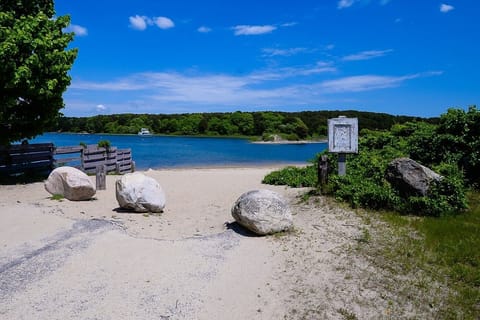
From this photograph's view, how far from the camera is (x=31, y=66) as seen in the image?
13.1m

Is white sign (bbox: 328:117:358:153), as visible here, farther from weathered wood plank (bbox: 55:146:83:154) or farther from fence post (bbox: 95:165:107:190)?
weathered wood plank (bbox: 55:146:83:154)

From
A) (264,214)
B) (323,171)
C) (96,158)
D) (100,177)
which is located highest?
(323,171)

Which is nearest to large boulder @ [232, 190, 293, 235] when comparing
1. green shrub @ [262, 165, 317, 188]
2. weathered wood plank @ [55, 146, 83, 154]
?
green shrub @ [262, 165, 317, 188]

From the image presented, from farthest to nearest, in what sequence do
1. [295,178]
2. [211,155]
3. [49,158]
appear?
[211,155] → [49,158] → [295,178]

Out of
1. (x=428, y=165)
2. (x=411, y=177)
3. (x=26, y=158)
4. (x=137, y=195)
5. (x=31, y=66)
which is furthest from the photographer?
(x=26, y=158)

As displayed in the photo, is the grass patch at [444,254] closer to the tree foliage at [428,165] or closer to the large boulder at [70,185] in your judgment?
the tree foliage at [428,165]

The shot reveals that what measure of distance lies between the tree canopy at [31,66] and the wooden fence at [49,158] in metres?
0.92

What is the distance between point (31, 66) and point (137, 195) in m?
6.80

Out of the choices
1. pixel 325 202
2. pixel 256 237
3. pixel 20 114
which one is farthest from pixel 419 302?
pixel 20 114

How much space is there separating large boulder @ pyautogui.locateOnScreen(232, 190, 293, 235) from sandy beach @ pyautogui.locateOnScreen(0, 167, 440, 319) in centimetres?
22

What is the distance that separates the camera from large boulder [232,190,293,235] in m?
7.96

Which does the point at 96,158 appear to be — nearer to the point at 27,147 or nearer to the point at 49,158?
the point at 49,158

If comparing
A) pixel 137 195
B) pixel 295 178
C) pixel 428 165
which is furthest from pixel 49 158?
pixel 428 165

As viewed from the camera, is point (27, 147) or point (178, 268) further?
point (27, 147)
